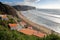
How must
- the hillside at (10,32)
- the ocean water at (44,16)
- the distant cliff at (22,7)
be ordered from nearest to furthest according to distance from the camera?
the hillside at (10,32)
the distant cliff at (22,7)
the ocean water at (44,16)

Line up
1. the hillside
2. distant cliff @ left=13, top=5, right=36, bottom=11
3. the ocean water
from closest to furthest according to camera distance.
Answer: the hillside → distant cliff @ left=13, top=5, right=36, bottom=11 → the ocean water

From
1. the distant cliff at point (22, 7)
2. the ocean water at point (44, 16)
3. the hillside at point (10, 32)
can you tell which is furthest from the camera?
the ocean water at point (44, 16)

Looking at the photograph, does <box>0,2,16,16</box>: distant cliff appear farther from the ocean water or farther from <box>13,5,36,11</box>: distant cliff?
the ocean water

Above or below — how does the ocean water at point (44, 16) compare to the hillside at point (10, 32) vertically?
below

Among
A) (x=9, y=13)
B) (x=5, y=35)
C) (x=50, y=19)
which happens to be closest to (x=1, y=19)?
(x=9, y=13)

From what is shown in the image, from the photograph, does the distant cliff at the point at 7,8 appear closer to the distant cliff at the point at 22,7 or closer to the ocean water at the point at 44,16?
→ the distant cliff at the point at 22,7

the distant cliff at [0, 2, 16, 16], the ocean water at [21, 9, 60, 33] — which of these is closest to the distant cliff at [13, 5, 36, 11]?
the distant cliff at [0, 2, 16, 16]

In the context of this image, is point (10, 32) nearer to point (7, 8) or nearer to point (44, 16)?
point (7, 8)

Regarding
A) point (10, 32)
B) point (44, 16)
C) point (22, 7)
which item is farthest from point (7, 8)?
point (44, 16)

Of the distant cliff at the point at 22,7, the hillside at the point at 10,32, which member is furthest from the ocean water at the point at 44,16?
the distant cliff at the point at 22,7

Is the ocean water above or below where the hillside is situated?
below

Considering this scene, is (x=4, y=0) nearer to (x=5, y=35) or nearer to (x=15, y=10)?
(x=15, y=10)
